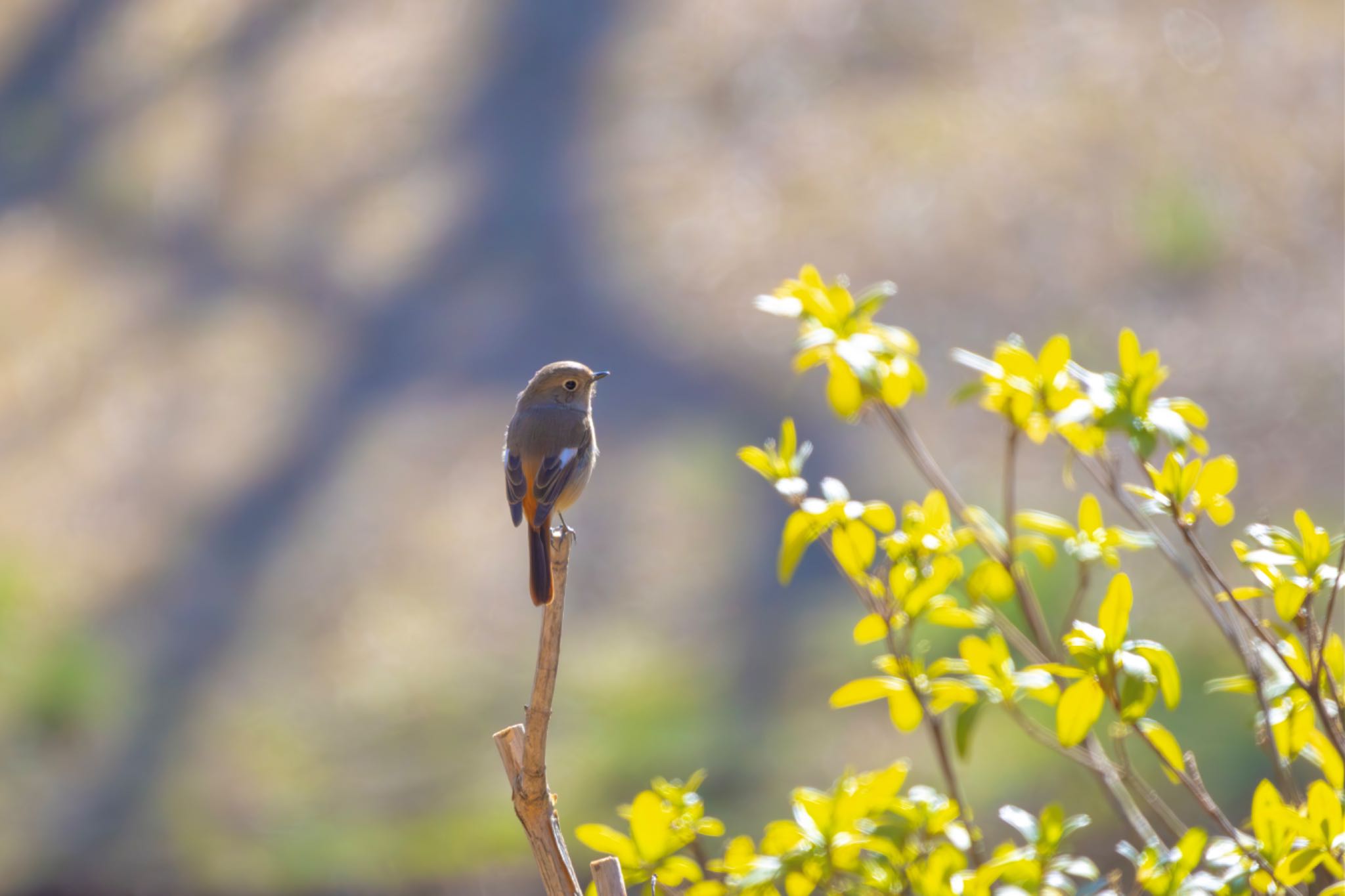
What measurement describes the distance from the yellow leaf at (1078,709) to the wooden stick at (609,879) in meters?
0.64

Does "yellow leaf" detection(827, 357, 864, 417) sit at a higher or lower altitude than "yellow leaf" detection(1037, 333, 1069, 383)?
higher

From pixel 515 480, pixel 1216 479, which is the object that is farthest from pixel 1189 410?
pixel 515 480

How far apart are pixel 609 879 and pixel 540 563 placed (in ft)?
5.40

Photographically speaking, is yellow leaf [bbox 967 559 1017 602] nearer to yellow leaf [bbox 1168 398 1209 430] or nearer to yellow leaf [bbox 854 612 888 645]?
yellow leaf [bbox 854 612 888 645]

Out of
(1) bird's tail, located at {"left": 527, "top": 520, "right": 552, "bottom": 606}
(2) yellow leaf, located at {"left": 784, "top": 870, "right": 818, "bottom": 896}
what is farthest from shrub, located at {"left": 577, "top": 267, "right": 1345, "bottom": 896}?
(1) bird's tail, located at {"left": 527, "top": 520, "right": 552, "bottom": 606}

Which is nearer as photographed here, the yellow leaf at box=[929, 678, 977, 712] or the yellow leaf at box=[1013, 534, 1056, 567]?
the yellow leaf at box=[929, 678, 977, 712]

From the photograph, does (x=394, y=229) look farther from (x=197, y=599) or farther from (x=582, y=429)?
(x=582, y=429)

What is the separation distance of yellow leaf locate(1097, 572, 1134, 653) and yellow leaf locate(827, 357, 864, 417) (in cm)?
61

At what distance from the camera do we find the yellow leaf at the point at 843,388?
7.50 ft

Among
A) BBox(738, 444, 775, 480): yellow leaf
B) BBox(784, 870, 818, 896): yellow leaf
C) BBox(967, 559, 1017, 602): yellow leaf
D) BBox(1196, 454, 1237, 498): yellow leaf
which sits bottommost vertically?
BBox(784, 870, 818, 896): yellow leaf

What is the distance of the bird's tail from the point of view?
330 centimetres

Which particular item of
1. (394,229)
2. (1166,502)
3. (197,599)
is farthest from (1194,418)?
(394,229)

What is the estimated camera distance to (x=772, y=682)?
19.5 ft

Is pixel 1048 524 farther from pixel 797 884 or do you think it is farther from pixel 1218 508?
pixel 797 884
